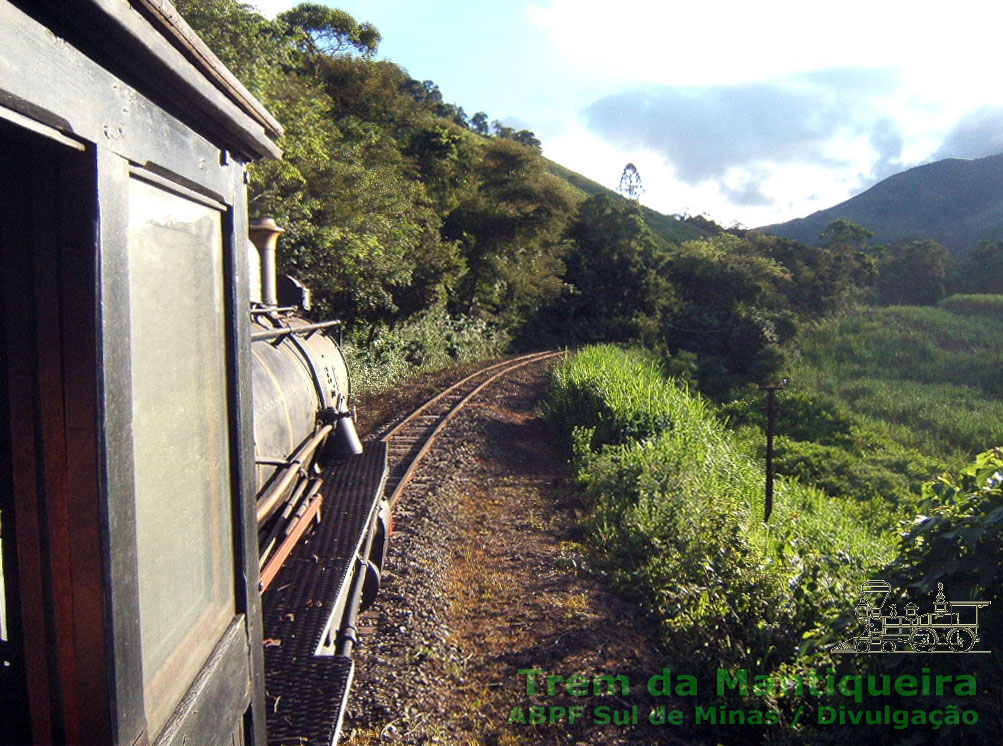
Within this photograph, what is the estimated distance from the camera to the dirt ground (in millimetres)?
4352

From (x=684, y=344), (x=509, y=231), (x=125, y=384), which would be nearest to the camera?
(x=125, y=384)

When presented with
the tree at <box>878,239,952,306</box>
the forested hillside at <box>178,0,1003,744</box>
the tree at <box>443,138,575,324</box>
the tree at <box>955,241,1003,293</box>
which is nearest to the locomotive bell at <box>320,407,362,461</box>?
the forested hillside at <box>178,0,1003,744</box>

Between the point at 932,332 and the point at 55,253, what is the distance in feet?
120

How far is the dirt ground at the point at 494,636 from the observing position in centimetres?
435

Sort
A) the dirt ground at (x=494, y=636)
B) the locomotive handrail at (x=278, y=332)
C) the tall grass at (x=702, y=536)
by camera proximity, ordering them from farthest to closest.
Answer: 1. the tall grass at (x=702, y=536)
2. the locomotive handrail at (x=278, y=332)
3. the dirt ground at (x=494, y=636)

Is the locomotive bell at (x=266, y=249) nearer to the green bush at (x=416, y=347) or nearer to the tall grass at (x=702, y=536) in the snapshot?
the tall grass at (x=702, y=536)

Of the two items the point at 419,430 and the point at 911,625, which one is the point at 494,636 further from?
the point at 419,430

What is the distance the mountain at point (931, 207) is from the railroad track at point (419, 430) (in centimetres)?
8025

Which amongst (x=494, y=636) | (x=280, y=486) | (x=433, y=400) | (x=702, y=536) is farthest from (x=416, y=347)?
(x=280, y=486)

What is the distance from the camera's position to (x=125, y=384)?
151 centimetres

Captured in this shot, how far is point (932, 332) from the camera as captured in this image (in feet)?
105

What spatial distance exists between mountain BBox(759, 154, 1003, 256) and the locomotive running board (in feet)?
298

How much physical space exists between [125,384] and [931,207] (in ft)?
388

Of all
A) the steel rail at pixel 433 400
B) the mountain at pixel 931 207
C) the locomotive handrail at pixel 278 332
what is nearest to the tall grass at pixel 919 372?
the steel rail at pixel 433 400
